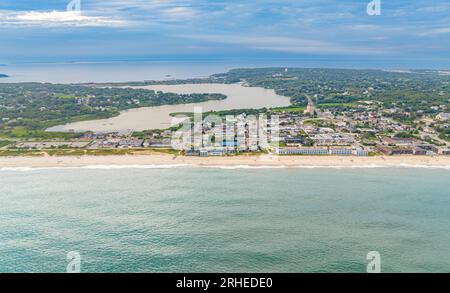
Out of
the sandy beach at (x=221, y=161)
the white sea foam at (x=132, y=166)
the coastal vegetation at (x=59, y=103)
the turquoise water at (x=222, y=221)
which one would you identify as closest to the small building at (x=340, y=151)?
the sandy beach at (x=221, y=161)

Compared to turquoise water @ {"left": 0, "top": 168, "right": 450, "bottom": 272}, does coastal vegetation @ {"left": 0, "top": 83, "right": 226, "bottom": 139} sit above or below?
above

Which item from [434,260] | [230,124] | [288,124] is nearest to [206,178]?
[434,260]

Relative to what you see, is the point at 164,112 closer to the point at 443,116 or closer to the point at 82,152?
the point at 82,152

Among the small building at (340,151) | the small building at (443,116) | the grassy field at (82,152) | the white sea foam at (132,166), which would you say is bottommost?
the white sea foam at (132,166)

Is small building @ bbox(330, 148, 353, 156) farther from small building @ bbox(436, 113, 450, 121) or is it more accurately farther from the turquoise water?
small building @ bbox(436, 113, 450, 121)

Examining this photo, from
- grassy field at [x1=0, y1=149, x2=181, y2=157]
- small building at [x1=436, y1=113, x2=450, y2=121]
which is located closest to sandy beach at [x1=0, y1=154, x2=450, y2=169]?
grassy field at [x1=0, y1=149, x2=181, y2=157]

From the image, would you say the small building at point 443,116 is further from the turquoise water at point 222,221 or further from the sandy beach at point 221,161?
the turquoise water at point 222,221
